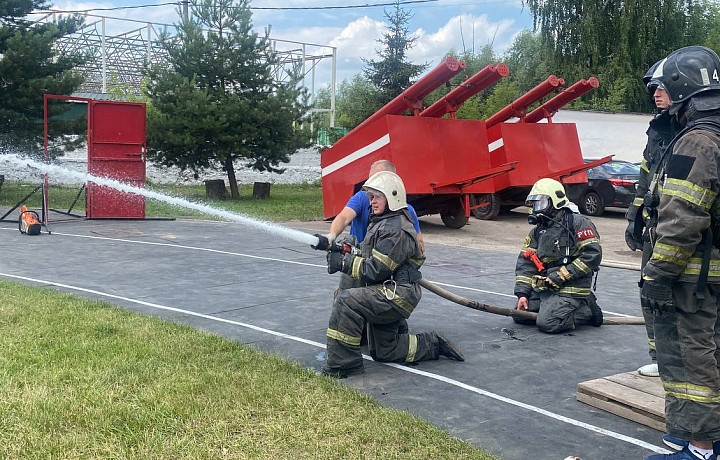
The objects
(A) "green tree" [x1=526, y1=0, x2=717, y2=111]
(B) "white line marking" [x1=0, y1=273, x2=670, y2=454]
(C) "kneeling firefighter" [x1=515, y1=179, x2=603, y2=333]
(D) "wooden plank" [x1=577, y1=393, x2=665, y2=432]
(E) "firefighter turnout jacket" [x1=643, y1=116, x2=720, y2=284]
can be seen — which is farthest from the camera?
(A) "green tree" [x1=526, y1=0, x2=717, y2=111]

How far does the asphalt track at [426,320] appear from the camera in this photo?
431cm

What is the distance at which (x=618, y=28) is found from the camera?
31500 mm

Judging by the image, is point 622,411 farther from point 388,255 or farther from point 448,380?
point 388,255

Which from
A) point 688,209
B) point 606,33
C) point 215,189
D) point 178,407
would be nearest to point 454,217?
point 215,189

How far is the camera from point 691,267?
140 inches

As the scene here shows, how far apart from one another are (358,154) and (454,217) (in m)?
3.14

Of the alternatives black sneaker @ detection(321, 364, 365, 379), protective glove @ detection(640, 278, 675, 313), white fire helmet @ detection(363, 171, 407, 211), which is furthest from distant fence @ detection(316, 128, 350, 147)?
protective glove @ detection(640, 278, 675, 313)

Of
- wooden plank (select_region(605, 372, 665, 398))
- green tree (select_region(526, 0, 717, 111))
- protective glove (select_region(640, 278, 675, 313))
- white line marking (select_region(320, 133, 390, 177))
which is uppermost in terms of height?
green tree (select_region(526, 0, 717, 111))

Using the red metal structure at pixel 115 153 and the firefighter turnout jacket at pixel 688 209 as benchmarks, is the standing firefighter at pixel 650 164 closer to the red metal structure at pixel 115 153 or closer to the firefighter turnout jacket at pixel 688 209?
the firefighter turnout jacket at pixel 688 209

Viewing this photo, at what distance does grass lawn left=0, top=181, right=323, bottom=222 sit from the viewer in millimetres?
17906

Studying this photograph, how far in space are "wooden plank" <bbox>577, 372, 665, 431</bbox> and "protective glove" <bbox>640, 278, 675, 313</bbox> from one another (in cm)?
99

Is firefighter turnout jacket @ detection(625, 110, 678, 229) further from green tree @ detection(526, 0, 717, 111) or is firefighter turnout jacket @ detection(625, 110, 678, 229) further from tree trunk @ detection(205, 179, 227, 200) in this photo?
green tree @ detection(526, 0, 717, 111)

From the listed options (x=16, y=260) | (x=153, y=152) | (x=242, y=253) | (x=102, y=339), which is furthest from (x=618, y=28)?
(x=102, y=339)

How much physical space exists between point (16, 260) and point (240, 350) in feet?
19.8
